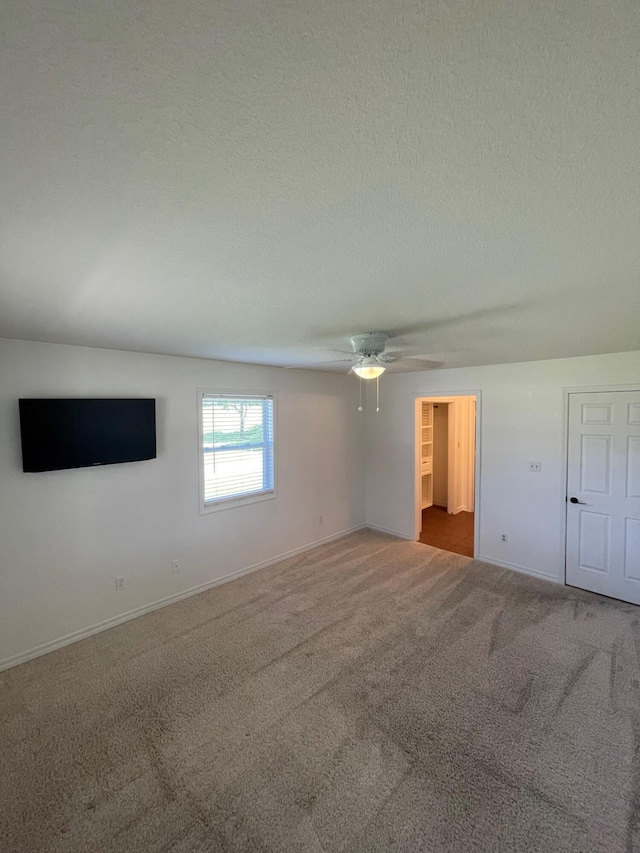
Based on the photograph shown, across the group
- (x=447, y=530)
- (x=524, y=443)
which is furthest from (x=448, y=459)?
(x=524, y=443)

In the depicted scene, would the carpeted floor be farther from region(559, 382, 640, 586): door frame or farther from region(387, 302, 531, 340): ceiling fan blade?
region(387, 302, 531, 340): ceiling fan blade

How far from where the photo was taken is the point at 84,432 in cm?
284

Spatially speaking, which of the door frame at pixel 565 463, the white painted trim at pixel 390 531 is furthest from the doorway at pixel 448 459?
the door frame at pixel 565 463

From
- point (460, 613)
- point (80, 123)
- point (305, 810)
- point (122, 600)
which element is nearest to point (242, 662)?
point (305, 810)

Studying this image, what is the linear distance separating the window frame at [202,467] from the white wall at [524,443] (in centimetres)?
205

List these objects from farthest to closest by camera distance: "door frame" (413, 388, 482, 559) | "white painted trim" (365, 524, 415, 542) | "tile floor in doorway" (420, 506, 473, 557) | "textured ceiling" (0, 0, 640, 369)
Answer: "white painted trim" (365, 524, 415, 542) < "tile floor in doorway" (420, 506, 473, 557) < "door frame" (413, 388, 482, 559) < "textured ceiling" (0, 0, 640, 369)

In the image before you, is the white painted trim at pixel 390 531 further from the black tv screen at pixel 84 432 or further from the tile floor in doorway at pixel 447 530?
the black tv screen at pixel 84 432

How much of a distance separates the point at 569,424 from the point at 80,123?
4.29 m

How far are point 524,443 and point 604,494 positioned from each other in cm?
85

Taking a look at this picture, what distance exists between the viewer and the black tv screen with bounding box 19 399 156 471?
2607 millimetres

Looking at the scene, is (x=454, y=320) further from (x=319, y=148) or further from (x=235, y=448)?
(x=235, y=448)

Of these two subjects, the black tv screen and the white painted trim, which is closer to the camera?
the black tv screen

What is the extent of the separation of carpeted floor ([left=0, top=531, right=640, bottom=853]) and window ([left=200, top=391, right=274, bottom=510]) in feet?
3.75

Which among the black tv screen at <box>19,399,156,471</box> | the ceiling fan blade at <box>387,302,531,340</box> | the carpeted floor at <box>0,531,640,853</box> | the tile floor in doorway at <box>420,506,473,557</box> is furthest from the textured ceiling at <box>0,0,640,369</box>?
the tile floor in doorway at <box>420,506,473,557</box>
